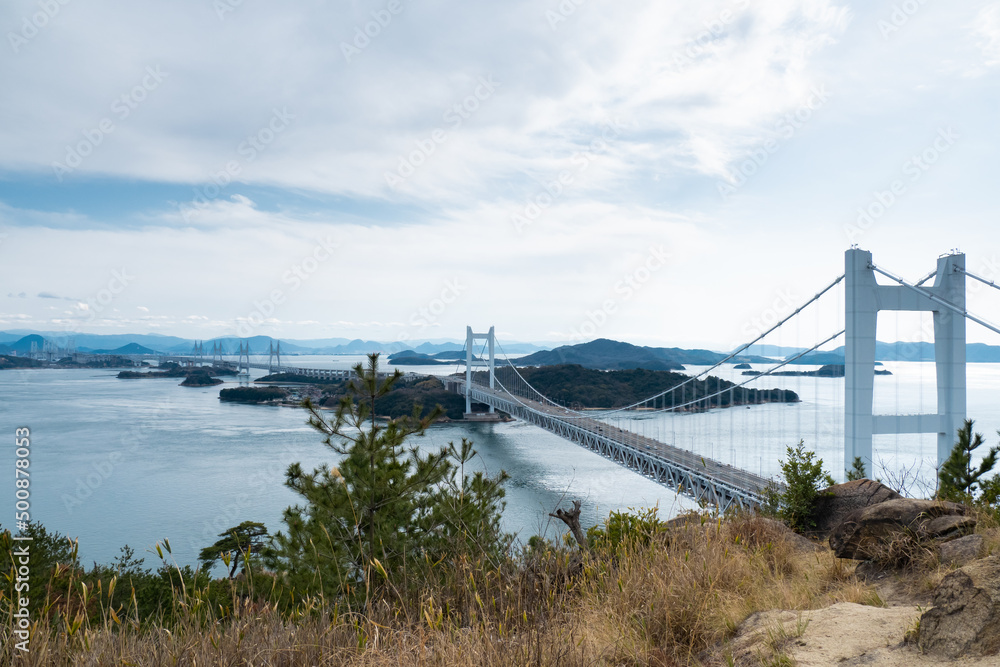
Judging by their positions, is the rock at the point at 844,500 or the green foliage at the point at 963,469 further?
the green foliage at the point at 963,469

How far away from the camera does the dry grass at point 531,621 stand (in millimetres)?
1887

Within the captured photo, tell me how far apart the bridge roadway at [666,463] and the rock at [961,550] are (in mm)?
6504

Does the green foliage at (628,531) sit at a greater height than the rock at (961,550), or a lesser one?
lesser

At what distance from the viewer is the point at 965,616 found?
6.01ft

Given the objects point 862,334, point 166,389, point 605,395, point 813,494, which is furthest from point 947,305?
point 166,389

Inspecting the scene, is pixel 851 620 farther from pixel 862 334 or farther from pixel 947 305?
pixel 947 305

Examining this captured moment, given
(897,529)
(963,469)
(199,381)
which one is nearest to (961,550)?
(897,529)

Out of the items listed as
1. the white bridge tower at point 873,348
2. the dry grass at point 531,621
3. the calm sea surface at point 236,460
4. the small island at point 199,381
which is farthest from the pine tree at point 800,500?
the small island at point 199,381

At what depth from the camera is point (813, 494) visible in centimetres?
451

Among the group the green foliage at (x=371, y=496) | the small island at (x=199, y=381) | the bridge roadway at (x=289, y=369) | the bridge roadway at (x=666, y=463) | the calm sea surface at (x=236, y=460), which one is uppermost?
the green foliage at (x=371, y=496)

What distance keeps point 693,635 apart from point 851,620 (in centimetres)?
56

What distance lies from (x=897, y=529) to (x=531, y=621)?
2253 millimetres

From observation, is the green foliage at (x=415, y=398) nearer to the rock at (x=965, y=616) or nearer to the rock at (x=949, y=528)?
the rock at (x=949, y=528)

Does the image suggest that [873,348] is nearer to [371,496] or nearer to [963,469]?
[963,469]
